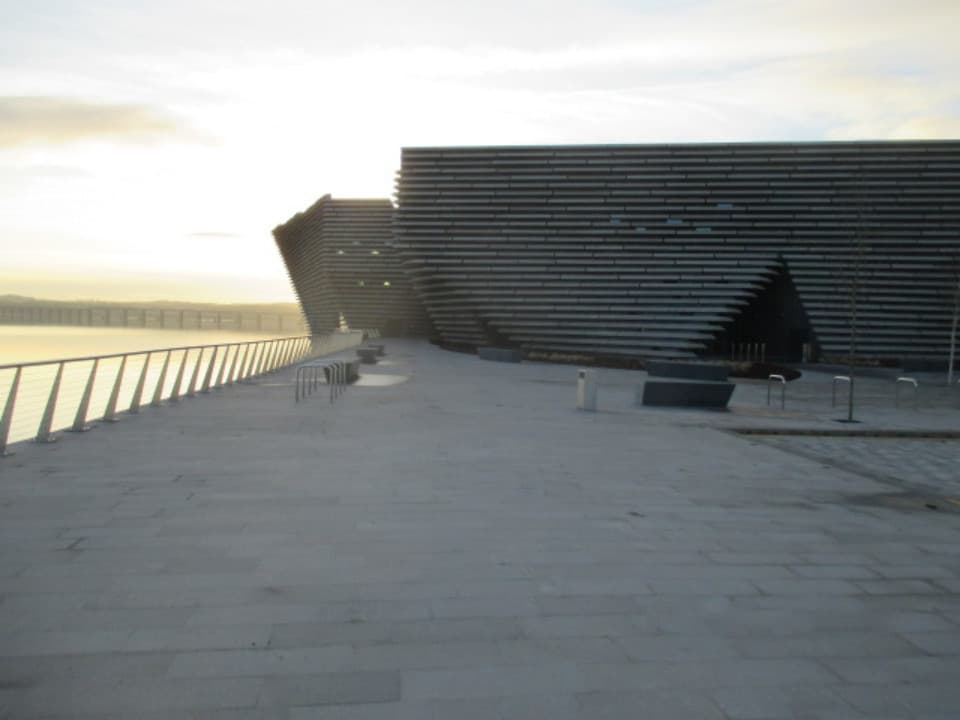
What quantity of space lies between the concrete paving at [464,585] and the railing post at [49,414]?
41cm

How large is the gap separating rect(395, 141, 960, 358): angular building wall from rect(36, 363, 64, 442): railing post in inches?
1091

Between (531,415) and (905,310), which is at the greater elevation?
(905,310)

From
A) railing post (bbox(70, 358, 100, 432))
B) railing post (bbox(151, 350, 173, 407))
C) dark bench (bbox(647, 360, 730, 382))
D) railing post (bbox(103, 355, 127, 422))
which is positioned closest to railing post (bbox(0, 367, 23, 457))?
railing post (bbox(70, 358, 100, 432))

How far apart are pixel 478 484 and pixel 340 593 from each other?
3107 mm

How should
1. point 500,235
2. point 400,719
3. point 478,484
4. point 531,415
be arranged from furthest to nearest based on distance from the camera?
point 500,235 → point 531,415 → point 478,484 → point 400,719

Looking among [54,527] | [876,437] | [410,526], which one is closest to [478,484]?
[410,526]

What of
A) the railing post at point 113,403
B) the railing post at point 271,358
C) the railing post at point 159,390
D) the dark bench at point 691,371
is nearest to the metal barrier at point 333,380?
the railing post at point 159,390

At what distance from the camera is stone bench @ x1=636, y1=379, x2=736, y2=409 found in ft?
48.4

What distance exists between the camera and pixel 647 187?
34.8m

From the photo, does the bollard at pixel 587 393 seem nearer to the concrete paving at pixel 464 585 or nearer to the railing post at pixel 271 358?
the concrete paving at pixel 464 585

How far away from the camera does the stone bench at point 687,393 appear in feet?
48.4

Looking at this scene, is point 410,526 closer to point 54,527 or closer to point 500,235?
point 54,527

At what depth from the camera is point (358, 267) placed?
65812 millimetres

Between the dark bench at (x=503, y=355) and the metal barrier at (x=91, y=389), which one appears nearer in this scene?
the metal barrier at (x=91, y=389)
